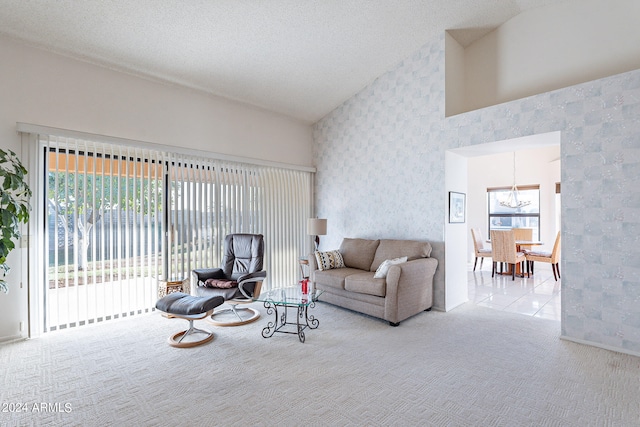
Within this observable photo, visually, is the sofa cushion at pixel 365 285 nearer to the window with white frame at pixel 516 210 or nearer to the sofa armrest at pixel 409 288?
the sofa armrest at pixel 409 288

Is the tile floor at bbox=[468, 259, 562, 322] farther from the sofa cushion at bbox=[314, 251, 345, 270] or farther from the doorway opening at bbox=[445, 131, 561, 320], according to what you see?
the sofa cushion at bbox=[314, 251, 345, 270]

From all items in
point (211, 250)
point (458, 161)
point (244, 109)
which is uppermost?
point (244, 109)

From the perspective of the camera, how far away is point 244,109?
Result: 5.35 metres

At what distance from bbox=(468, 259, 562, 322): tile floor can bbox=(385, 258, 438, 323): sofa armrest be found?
1208 mm

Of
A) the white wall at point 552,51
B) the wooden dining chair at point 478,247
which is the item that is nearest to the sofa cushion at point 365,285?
the white wall at point 552,51

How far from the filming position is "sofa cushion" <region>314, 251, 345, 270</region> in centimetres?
486

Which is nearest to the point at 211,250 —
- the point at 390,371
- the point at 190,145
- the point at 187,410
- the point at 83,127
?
the point at 190,145

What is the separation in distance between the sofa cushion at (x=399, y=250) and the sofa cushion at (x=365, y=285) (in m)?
0.55

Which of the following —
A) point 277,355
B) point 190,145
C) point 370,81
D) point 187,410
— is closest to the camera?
point 187,410

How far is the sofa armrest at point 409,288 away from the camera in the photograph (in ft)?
12.3

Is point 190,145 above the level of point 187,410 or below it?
above

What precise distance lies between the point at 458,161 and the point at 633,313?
2.59 m

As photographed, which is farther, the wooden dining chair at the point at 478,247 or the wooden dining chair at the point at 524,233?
the wooden dining chair at the point at 524,233

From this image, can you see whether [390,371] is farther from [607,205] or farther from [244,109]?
[244,109]
